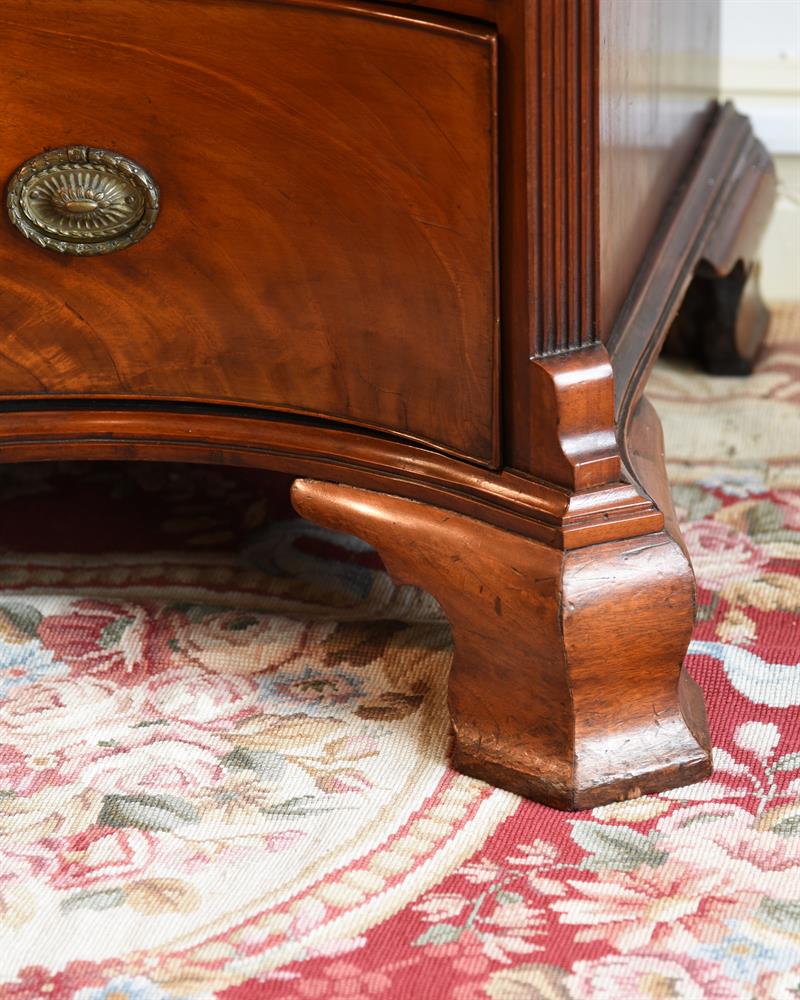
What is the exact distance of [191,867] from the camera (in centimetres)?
58

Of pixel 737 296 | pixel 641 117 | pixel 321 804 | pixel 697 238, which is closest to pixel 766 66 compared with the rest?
pixel 737 296

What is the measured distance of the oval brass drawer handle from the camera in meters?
0.61

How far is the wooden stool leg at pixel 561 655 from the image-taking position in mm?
577

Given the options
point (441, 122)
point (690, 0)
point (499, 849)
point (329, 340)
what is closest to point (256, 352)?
point (329, 340)

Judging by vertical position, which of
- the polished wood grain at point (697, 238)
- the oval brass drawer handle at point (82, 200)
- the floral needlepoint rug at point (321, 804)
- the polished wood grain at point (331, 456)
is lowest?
the floral needlepoint rug at point (321, 804)

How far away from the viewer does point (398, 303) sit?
61 cm

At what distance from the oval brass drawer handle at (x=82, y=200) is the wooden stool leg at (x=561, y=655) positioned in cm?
17

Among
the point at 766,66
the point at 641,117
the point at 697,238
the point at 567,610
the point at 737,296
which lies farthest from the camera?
the point at 766,66

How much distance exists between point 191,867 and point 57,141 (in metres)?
0.31

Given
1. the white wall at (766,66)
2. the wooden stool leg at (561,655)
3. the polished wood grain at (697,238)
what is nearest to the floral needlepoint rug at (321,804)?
the wooden stool leg at (561,655)

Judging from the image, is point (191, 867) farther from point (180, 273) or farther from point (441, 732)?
point (180, 273)

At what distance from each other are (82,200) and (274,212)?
8 cm

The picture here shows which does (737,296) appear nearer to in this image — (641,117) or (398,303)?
(641,117)

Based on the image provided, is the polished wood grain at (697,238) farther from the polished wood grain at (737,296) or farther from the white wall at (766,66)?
the white wall at (766,66)
